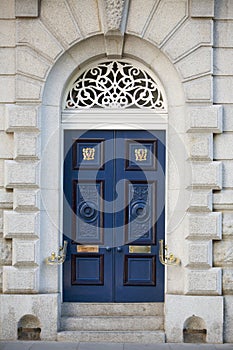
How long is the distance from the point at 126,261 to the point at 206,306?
143cm

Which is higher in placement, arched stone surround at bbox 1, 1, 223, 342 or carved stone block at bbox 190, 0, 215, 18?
carved stone block at bbox 190, 0, 215, 18

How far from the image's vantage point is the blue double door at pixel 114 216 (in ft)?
32.9

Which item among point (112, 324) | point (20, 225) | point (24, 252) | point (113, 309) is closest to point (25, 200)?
point (20, 225)

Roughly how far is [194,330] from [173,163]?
8.47 feet

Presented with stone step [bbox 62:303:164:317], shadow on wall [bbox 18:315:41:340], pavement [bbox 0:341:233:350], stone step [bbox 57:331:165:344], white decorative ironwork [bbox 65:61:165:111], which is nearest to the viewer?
pavement [bbox 0:341:233:350]

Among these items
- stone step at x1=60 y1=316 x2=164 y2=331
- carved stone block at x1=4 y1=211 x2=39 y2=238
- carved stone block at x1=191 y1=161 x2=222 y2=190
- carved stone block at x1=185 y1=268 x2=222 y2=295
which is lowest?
stone step at x1=60 y1=316 x2=164 y2=331

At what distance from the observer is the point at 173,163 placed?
9.84 meters

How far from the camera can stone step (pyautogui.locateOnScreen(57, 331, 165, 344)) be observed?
9.57 m

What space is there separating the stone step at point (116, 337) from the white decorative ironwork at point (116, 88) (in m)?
3.51

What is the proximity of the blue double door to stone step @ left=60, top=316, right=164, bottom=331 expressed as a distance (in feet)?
1.17

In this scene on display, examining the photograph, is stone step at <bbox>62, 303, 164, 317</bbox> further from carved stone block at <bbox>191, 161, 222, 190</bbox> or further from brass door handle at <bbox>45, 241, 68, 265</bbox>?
carved stone block at <bbox>191, 161, 222, 190</bbox>

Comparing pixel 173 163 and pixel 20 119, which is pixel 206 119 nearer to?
pixel 173 163

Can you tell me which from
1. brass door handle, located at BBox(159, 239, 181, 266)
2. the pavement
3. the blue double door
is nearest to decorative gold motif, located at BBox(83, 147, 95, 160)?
the blue double door

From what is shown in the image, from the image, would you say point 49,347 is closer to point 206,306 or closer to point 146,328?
point 146,328
